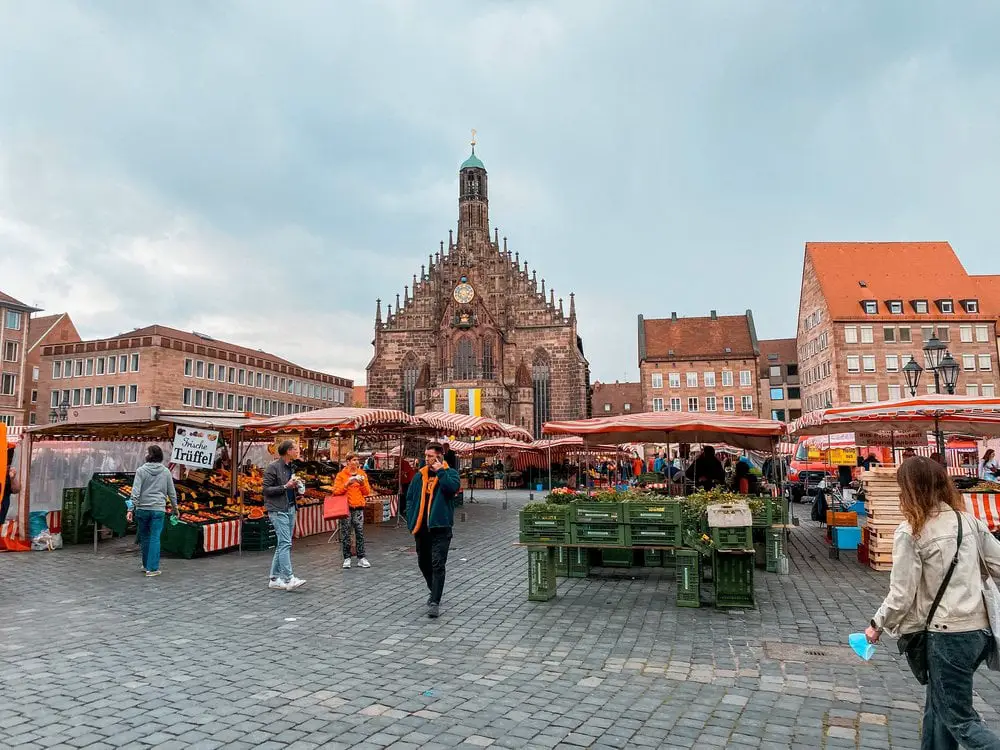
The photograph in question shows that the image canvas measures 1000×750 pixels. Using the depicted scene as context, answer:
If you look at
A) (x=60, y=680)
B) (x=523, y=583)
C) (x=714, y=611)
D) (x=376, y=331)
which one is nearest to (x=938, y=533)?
(x=714, y=611)

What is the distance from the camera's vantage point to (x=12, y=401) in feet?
178

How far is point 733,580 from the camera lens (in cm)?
752

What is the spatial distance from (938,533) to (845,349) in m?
54.3

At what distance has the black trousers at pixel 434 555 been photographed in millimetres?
7250

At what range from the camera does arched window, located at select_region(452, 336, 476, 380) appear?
171 feet

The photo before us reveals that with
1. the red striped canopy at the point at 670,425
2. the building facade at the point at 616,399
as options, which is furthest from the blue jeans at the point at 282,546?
the building facade at the point at 616,399

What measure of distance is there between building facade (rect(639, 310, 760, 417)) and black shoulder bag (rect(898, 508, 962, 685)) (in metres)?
56.6

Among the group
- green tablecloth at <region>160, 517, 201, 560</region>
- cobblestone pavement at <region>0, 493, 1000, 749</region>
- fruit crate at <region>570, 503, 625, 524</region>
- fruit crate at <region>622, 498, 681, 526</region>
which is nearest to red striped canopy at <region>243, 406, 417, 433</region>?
green tablecloth at <region>160, 517, 201, 560</region>

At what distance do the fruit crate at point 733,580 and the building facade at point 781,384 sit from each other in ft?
196

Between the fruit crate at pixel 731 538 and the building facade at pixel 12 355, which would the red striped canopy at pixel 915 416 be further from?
the building facade at pixel 12 355

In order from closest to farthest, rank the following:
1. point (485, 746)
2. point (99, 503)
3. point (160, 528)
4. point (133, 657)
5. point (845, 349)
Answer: point (485, 746) < point (133, 657) < point (160, 528) < point (99, 503) < point (845, 349)

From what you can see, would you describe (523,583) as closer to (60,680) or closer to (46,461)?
(60,680)

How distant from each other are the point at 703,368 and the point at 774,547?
5203 centimetres

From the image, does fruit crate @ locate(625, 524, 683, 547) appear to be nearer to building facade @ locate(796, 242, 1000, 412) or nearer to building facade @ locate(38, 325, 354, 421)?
building facade @ locate(38, 325, 354, 421)
